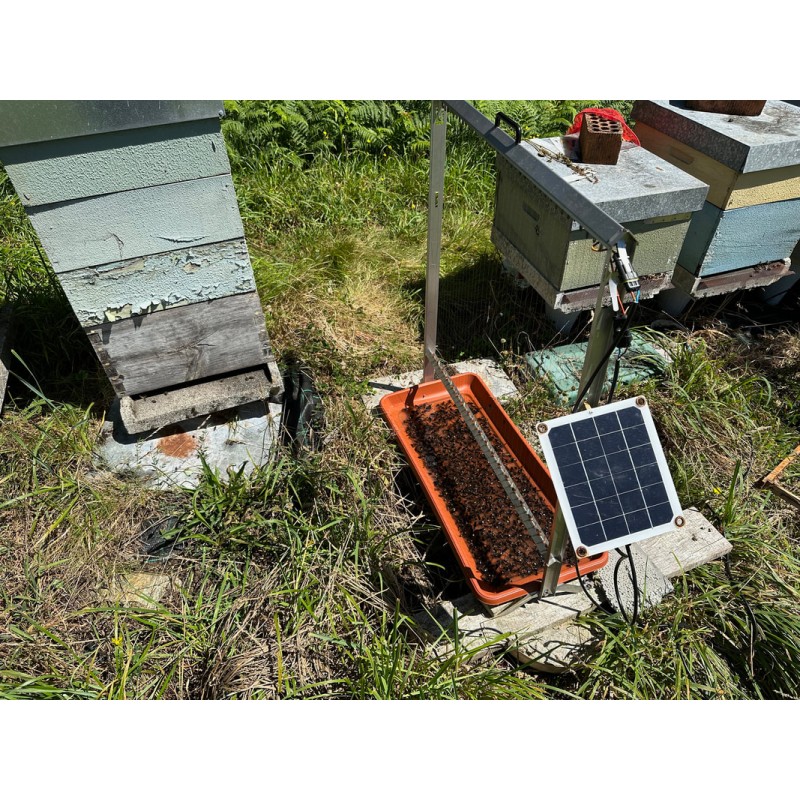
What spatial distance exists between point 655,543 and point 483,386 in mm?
1242

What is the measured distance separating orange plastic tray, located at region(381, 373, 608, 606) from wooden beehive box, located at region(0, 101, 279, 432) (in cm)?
87

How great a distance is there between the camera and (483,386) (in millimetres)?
3488

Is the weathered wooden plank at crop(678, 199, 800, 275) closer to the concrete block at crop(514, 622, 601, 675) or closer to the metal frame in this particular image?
the metal frame

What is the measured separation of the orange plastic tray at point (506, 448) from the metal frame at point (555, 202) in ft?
0.92

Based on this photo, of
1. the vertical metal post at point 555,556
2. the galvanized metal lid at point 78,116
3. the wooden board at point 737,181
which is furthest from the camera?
the wooden board at point 737,181

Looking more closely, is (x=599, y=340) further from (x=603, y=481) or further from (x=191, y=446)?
(x=191, y=446)

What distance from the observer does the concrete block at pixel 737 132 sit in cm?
319

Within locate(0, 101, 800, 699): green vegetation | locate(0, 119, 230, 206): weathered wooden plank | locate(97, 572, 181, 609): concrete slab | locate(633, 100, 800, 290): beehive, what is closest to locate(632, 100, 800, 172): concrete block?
locate(633, 100, 800, 290): beehive

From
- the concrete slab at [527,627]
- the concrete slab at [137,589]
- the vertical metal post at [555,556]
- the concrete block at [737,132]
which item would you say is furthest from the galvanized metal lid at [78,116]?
the concrete block at [737,132]

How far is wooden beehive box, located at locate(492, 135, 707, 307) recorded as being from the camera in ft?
10.1

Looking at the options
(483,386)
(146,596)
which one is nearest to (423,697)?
(146,596)

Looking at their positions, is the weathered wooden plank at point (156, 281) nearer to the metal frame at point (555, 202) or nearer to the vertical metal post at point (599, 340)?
the metal frame at point (555, 202)

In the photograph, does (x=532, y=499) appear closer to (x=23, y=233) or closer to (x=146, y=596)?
(x=146, y=596)

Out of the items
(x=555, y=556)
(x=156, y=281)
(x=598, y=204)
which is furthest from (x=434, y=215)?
(x=555, y=556)
